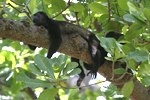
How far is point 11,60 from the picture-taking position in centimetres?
336

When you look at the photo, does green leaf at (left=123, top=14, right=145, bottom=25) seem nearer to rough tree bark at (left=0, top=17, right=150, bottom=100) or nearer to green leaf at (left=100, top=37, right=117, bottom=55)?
green leaf at (left=100, top=37, right=117, bottom=55)

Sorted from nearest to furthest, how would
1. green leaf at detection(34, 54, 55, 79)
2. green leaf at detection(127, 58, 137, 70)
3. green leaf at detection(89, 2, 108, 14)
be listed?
green leaf at detection(34, 54, 55, 79) → green leaf at detection(127, 58, 137, 70) → green leaf at detection(89, 2, 108, 14)

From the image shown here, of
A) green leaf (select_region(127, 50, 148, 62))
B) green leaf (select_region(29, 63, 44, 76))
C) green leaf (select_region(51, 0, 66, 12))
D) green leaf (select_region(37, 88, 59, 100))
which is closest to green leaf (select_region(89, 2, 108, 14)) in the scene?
green leaf (select_region(51, 0, 66, 12))

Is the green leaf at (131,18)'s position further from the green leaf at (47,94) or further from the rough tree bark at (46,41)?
the green leaf at (47,94)

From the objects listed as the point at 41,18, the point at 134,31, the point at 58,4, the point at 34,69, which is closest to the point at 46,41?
the point at 58,4

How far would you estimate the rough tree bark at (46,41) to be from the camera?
2326 millimetres

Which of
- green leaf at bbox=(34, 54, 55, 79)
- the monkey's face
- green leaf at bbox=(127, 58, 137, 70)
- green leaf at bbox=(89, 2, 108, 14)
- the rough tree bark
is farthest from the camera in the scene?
the monkey's face

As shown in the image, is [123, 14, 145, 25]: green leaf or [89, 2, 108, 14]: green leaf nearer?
[123, 14, 145, 25]: green leaf

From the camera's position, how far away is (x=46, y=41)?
109 inches

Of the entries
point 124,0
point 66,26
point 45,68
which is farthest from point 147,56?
point 66,26

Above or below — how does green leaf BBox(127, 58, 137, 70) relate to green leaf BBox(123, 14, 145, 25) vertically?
below

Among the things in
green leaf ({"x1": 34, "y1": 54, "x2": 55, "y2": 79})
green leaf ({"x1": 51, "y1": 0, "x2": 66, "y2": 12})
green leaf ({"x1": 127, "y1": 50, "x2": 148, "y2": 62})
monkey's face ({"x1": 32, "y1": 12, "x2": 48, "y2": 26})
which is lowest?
monkey's face ({"x1": 32, "y1": 12, "x2": 48, "y2": 26})

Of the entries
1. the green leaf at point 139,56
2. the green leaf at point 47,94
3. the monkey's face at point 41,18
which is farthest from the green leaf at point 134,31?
the monkey's face at point 41,18

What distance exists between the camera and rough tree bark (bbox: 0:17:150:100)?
233 cm
